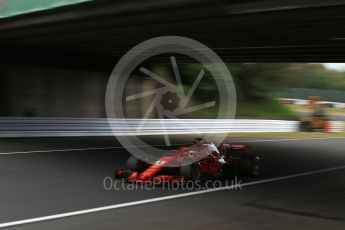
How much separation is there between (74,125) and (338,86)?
84242 mm

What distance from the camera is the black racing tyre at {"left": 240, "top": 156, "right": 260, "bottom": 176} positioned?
11.1m

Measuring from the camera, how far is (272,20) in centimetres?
1234

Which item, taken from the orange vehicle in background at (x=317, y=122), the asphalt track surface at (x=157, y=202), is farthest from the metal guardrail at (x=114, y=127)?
the asphalt track surface at (x=157, y=202)

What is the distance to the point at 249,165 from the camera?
36.4ft

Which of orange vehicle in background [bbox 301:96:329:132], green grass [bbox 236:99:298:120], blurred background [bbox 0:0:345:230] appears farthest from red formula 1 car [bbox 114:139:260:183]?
green grass [bbox 236:99:298:120]

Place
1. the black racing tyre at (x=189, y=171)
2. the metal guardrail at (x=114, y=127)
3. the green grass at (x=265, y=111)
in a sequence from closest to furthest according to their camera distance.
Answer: the black racing tyre at (x=189, y=171) < the metal guardrail at (x=114, y=127) < the green grass at (x=265, y=111)

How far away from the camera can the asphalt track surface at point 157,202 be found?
6757 millimetres

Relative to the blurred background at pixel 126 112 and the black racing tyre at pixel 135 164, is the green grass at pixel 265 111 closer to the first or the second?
the blurred background at pixel 126 112

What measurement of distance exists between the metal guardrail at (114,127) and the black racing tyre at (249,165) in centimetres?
Result: 1102

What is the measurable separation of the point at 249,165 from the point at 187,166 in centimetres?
234

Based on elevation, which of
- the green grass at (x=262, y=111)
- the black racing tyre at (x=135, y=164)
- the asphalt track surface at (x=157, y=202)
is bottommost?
the asphalt track surface at (x=157, y=202)

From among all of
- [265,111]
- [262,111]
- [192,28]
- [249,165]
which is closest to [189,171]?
[249,165]

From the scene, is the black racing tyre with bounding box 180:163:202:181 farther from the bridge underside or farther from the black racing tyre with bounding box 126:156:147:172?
the bridge underside

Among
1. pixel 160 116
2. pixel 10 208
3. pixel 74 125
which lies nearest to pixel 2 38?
pixel 74 125
